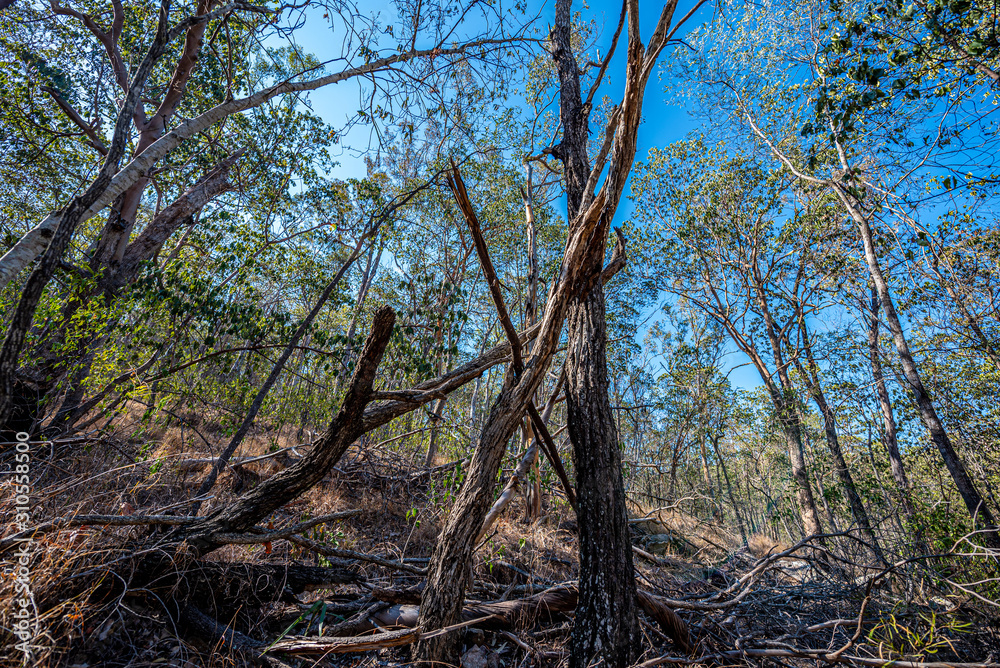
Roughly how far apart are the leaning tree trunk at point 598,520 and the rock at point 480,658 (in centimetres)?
49

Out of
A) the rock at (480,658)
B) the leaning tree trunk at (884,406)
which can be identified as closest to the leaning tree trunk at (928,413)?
the leaning tree trunk at (884,406)

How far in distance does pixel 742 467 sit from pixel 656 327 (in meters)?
12.8

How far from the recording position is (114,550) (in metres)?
1.85

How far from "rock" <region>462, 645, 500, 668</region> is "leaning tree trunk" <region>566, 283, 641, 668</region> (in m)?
0.49

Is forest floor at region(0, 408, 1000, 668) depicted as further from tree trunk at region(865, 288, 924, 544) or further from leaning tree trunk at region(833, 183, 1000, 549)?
tree trunk at region(865, 288, 924, 544)

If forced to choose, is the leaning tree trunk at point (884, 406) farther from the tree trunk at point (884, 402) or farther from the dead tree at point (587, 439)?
the dead tree at point (587, 439)

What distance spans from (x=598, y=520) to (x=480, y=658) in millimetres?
995

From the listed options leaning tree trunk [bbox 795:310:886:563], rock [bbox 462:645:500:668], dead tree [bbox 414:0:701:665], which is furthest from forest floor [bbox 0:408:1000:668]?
leaning tree trunk [bbox 795:310:886:563]

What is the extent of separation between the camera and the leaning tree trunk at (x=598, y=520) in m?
1.69

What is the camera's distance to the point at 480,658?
1.97 metres

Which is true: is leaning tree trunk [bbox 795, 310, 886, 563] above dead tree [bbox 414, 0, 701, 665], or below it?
above

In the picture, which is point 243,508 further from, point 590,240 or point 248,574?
point 590,240

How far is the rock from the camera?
6.35 ft

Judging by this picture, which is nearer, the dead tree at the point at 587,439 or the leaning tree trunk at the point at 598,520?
the dead tree at the point at 587,439
